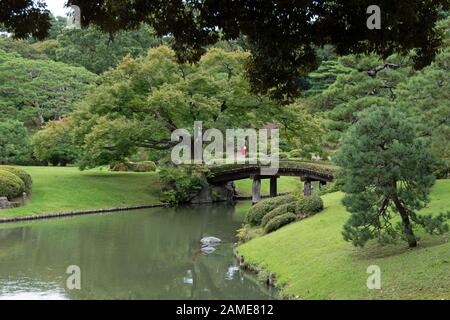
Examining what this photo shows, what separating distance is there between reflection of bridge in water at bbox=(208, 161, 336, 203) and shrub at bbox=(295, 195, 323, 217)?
12.2 metres

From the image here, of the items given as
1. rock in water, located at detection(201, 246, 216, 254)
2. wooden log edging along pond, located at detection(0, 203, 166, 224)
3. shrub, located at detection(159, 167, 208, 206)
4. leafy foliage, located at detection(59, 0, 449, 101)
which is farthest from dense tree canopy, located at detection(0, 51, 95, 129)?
leafy foliage, located at detection(59, 0, 449, 101)

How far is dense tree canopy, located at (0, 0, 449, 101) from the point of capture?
7.97 meters

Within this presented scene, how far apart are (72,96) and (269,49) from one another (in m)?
40.4

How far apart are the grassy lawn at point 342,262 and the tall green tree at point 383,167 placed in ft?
2.21

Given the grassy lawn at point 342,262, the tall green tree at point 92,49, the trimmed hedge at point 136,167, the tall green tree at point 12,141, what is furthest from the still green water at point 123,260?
the tall green tree at point 92,49

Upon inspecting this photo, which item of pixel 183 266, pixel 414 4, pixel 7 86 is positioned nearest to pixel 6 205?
pixel 183 266

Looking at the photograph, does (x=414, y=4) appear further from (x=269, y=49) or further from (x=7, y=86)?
(x=7, y=86)

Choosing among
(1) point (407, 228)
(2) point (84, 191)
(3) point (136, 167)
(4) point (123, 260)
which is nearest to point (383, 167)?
(1) point (407, 228)

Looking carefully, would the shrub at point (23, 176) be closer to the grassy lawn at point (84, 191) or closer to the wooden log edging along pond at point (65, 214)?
the grassy lawn at point (84, 191)

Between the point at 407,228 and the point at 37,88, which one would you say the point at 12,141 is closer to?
the point at 37,88

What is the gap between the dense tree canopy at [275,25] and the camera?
7973 mm

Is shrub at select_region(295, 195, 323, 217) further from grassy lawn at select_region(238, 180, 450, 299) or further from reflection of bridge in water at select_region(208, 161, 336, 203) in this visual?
reflection of bridge in water at select_region(208, 161, 336, 203)

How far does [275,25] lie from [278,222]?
11.5 metres

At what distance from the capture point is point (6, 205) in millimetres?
26797
